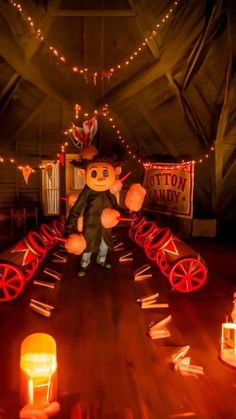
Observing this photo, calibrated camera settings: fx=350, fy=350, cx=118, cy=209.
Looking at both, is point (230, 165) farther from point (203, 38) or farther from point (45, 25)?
point (45, 25)

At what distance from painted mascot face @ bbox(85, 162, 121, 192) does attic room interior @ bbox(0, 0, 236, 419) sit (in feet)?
0.07

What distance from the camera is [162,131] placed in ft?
30.0

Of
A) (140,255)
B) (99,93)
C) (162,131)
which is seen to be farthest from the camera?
(162,131)

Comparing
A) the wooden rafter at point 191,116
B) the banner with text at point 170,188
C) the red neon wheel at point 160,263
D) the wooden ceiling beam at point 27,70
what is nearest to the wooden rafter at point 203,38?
the wooden rafter at point 191,116

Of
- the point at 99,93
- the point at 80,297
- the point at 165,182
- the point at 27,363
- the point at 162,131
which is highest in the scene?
the point at 99,93

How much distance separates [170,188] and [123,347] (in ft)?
17.3

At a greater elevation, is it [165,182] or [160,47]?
[160,47]

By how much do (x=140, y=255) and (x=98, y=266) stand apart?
3.69ft

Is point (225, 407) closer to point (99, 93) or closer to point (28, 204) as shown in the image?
point (99, 93)

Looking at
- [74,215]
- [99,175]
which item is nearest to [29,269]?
[74,215]

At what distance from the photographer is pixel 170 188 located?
800 cm

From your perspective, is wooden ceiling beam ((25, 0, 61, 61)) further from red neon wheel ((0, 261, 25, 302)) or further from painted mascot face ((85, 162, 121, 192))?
red neon wheel ((0, 261, 25, 302))

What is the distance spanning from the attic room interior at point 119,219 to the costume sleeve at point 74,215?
0.02 metres

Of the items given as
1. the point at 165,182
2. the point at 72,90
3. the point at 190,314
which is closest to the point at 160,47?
the point at 72,90
